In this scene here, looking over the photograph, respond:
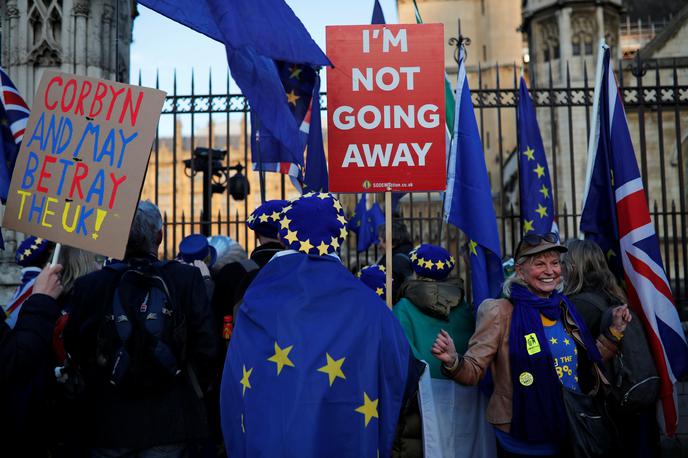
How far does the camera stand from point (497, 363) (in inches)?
147

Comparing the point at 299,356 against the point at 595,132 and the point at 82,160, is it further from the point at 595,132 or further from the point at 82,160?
the point at 595,132

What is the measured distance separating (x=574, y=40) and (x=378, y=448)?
1680 centimetres

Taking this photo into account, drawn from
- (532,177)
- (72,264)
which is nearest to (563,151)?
(532,177)

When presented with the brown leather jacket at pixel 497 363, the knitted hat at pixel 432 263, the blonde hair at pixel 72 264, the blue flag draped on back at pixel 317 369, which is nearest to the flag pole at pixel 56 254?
the blonde hair at pixel 72 264

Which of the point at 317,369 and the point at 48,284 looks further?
the point at 48,284

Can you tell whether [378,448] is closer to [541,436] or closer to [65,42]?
[541,436]

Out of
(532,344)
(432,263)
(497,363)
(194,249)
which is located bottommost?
(497,363)

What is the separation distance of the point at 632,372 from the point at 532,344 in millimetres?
857

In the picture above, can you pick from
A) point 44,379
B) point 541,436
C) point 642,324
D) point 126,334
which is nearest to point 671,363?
point 642,324

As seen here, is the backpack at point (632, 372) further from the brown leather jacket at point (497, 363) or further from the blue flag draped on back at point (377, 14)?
the blue flag draped on back at point (377, 14)

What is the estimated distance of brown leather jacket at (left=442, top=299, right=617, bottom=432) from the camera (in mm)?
3635

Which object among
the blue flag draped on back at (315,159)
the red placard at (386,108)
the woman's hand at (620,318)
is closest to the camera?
the woman's hand at (620,318)

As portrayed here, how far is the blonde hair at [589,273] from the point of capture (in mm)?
4285

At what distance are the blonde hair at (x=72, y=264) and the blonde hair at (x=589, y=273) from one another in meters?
2.71
